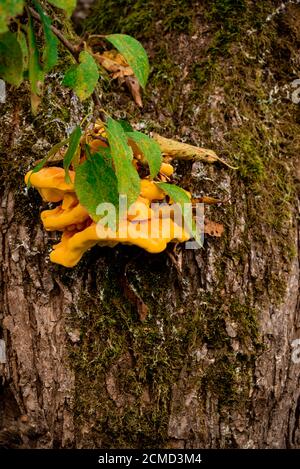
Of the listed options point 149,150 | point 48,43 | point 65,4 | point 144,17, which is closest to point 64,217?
point 149,150

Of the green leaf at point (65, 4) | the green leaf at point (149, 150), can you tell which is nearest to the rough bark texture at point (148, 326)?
the green leaf at point (149, 150)

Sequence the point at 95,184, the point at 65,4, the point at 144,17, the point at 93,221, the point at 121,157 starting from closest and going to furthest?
the point at 65,4 → the point at 121,157 → the point at 95,184 → the point at 93,221 → the point at 144,17

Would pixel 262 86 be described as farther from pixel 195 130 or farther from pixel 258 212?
pixel 258 212

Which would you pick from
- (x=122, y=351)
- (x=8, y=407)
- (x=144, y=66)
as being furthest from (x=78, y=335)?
(x=144, y=66)

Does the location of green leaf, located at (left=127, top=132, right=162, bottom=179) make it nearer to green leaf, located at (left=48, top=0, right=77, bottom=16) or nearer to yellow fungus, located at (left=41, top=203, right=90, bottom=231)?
yellow fungus, located at (left=41, top=203, right=90, bottom=231)

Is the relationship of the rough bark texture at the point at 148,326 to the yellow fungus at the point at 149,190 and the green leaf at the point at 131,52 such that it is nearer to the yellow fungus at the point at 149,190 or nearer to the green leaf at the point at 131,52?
the yellow fungus at the point at 149,190

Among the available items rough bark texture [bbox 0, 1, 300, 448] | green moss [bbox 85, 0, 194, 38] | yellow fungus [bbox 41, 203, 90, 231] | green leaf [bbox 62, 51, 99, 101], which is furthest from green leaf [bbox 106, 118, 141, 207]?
green moss [bbox 85, 0, 194, 38]

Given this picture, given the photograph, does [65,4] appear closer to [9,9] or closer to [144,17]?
[9,9]
